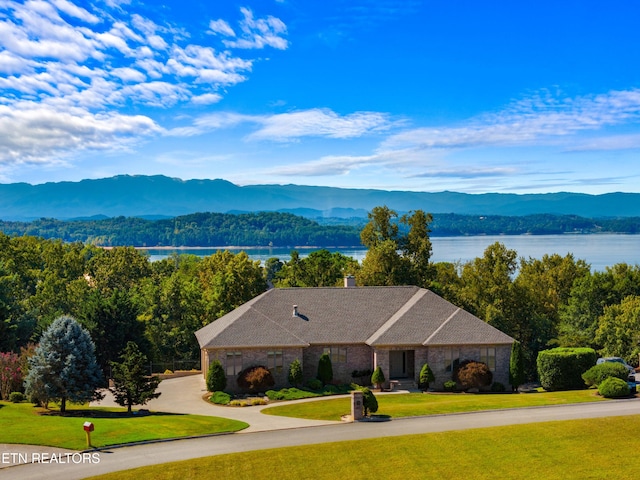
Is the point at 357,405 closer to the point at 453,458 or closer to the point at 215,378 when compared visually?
the point at 453,458

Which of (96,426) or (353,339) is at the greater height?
(353,339)

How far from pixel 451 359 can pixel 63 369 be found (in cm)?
2477

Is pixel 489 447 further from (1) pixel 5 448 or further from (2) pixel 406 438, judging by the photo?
(1) pixel 5 448

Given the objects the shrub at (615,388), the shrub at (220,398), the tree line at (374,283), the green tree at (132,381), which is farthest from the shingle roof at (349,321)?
the tree line at (374,283)

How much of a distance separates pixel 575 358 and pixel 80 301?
4361cm

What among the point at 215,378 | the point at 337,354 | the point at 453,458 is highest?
the point at 337,354

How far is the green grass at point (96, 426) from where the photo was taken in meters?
27.0

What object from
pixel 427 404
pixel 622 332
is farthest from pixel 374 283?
pixel 427 404

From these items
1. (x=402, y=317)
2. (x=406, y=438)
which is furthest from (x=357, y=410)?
(x=402, y=317)

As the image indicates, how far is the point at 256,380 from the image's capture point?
41.8 meters

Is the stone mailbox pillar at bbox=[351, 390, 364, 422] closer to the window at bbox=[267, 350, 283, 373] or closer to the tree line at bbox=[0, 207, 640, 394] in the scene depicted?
the window at bbox=[267, 350, 283, 373]

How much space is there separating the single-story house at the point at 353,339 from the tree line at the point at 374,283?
10.4 m

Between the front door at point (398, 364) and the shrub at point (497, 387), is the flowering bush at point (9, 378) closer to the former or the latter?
the front door at point (398, 364)

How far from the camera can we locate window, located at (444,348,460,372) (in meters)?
43.9
